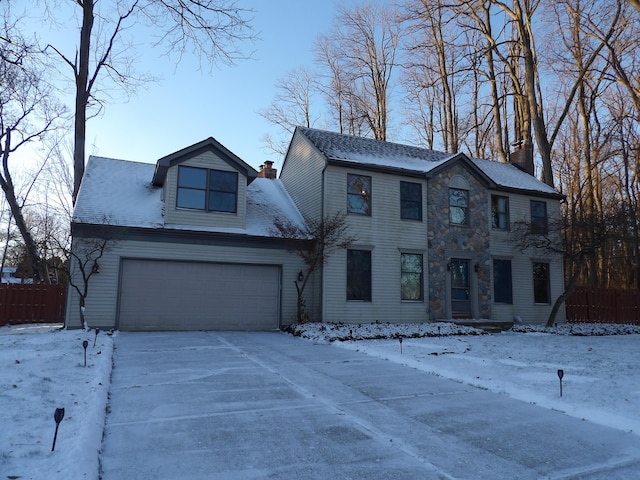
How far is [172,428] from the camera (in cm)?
436

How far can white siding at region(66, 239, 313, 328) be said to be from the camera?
39.3 feet

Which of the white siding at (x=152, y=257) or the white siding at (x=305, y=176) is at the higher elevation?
the white siding at (x=305, y=176)

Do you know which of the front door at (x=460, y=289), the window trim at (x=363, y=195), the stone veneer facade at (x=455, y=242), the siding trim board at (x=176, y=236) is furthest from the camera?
the front door at (x=460, y=289)

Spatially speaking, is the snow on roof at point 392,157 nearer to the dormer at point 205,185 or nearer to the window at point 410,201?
the window at point 410,201

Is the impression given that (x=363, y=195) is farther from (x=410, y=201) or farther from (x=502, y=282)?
(x=502, y=282)

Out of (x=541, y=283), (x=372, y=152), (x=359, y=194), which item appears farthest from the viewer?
(x=541, y=283)

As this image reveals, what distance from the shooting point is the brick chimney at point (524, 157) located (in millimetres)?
20688

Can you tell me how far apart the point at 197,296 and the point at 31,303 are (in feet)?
18.8

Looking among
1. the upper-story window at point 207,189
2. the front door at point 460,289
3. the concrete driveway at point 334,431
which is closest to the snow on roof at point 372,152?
the upper-story window at point 207,189

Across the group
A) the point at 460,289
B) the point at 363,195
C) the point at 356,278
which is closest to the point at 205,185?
the point at 363,195

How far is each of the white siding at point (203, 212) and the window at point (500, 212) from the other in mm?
9751

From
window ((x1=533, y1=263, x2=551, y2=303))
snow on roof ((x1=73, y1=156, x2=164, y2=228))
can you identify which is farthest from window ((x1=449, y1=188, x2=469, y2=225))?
snow on roof ((x1=73, y1=156, x2=164, y2=228))

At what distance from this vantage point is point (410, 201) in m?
15.5

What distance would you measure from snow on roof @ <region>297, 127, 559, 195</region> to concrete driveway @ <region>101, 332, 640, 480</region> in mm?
9150
